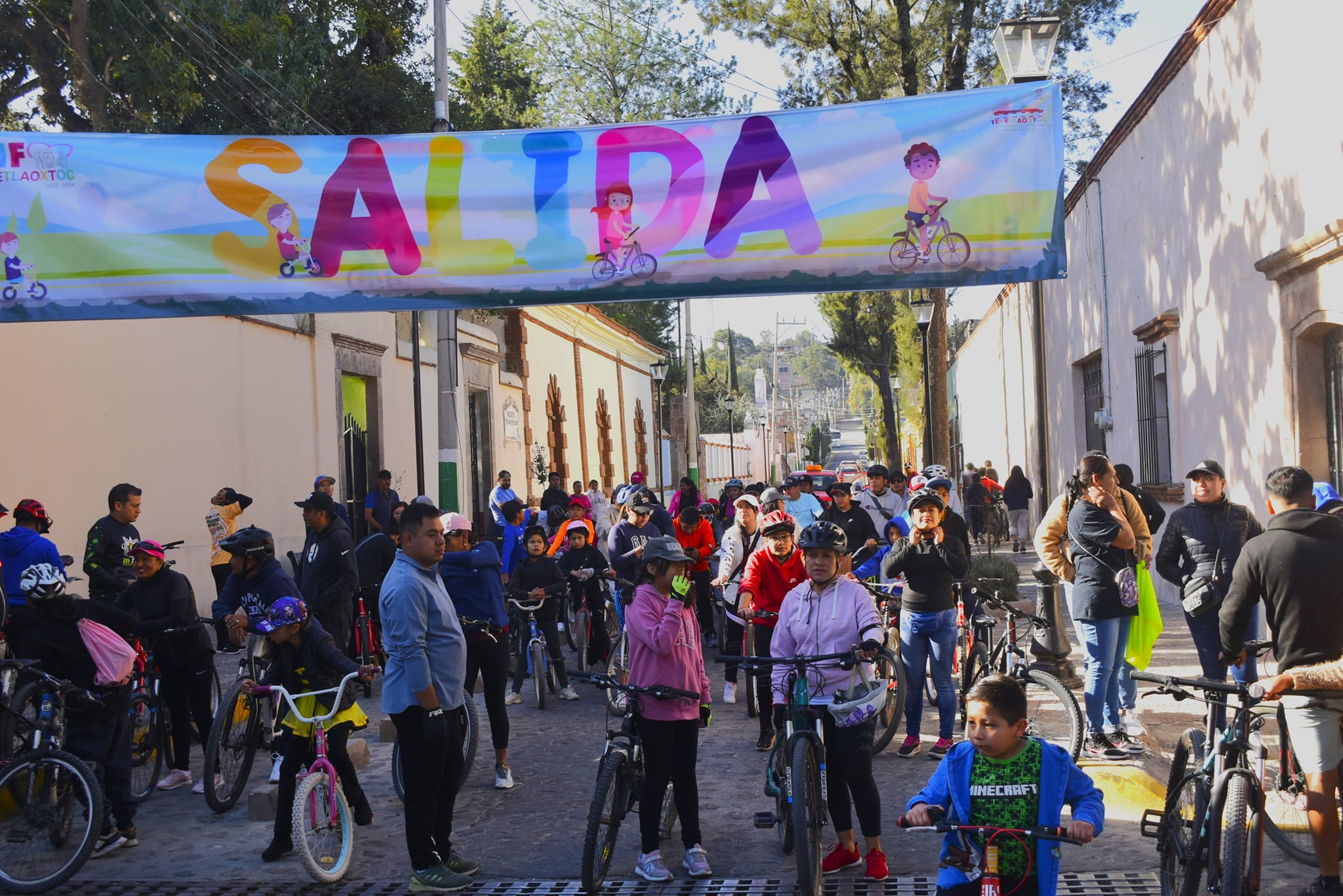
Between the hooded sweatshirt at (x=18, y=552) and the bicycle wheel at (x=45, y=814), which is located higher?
the hooded sweatshirt at (x=18, y=552)

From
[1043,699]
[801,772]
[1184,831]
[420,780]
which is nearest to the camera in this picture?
[1184,831]

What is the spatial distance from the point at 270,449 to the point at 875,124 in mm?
12598

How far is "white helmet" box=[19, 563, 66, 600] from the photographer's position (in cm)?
695

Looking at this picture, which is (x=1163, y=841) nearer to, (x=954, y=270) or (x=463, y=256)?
(x=954, y=270)

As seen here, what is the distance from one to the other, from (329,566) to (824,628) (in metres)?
4.50

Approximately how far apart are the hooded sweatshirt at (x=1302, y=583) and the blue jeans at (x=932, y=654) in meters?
2.97

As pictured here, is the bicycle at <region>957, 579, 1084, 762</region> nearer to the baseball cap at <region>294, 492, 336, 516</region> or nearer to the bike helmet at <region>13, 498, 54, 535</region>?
the baseball cap at <region>294, 492, 336, 516</region>

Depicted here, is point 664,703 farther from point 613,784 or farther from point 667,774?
point 613,784

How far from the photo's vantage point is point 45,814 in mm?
6414

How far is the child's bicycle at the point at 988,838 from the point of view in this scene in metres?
3.63

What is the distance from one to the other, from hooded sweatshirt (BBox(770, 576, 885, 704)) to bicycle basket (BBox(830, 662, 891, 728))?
4cm

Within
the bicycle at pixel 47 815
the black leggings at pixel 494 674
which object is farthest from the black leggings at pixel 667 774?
the bicycle at pixel 47 815

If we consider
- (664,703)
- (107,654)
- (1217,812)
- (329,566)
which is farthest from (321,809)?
(1217,812)

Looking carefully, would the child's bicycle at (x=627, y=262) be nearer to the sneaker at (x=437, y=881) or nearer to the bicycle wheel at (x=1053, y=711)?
the bicycle wheel at (x=1053, y=711)
